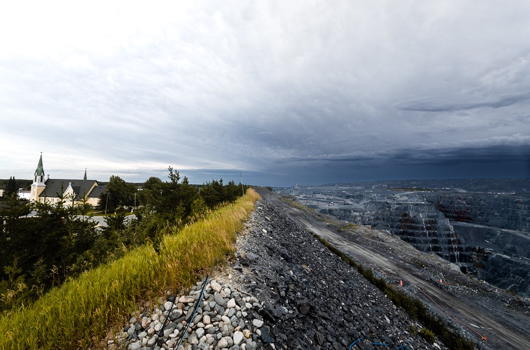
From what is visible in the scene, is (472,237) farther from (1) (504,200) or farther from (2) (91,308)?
(2) (91,308)

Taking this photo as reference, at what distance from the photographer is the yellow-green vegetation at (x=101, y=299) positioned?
153 inches

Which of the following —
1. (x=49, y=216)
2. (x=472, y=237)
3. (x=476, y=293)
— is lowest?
(x=472, y=237)

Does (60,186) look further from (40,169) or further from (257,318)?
(257,318)

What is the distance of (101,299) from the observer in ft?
15.1

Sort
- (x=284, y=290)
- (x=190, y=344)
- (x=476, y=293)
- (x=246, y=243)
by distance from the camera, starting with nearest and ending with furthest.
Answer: (x=190, y=344)
(x=284, y=290)
(x=246, y=243)
(x=476, y=293)

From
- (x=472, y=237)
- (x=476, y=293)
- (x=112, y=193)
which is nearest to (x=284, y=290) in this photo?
(x=476, y=293)

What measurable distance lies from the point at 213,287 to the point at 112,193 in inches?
3298

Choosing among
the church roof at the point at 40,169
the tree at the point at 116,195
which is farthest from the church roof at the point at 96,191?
the church roof at the point at 40,169

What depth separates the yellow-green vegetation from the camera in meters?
3.88

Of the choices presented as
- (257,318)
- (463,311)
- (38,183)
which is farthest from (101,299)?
(38,183)

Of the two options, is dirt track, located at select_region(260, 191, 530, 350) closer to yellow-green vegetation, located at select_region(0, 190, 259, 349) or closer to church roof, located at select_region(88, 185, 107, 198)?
yellow-green vegetation, located at select_region(0, 190, 259, 349)

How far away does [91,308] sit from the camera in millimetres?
4422

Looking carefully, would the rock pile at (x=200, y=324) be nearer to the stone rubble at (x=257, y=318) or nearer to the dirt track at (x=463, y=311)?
the stone rubble at (x=257, y=318)

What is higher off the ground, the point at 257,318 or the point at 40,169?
the point at 40,169
